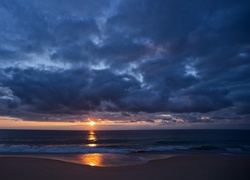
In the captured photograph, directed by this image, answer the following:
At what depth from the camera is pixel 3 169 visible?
47.1 ft

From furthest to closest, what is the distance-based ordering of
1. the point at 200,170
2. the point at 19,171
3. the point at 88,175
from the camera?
the point at 200,170 < the point at 19,171 < the point at 88,175

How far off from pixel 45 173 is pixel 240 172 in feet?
41.1

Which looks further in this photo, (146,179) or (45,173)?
(45,173)

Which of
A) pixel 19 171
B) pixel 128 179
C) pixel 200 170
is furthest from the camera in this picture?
pixel 200 170

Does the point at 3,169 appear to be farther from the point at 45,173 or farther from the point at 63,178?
the point at 63,178

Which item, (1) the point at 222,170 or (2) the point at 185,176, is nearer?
(2) the point at 185,176

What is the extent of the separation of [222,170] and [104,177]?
828 cm

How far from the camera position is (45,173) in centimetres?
1316

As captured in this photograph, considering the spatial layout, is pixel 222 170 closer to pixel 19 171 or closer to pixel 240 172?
pixel 240 172

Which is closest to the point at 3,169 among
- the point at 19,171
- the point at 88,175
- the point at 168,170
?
the point at 19,171

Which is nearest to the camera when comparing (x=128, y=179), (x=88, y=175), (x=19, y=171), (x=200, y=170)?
(x=128, y=179)

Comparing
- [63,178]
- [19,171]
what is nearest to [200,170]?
[63,178]

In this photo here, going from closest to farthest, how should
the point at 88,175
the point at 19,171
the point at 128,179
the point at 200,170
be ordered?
the point at 128,179
the point at 88,175
the point at 19,171
the point at 200,170

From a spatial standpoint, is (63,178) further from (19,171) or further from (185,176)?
(185,176)
